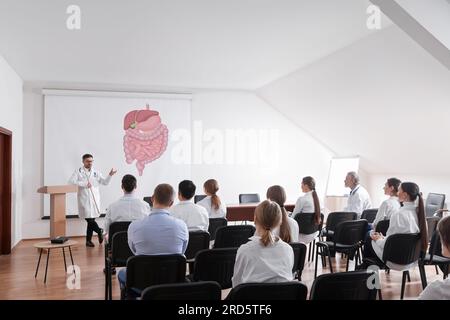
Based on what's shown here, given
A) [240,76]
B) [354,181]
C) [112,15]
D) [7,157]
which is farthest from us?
[240,76]

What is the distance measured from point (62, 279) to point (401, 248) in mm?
3910

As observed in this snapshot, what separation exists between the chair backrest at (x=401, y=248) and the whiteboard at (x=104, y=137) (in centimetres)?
595

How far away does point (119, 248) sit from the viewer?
166 inches

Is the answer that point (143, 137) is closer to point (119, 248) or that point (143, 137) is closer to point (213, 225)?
point (213, 225)

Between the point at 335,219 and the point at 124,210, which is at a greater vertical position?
the point at 124,210

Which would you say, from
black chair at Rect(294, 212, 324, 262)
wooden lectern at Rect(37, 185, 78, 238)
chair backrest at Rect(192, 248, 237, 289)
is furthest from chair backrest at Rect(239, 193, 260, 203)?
chair backrest at Rect(192, 248, 237, 289)

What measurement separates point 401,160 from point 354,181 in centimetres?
295

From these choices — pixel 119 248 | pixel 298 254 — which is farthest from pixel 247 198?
pixel 298 254

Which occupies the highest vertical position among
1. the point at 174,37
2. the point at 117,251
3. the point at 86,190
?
the point at 174,37

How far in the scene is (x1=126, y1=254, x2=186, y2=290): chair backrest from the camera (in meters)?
3.02

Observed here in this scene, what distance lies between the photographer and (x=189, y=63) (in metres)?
7.37

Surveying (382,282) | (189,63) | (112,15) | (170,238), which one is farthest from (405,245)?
Answer: (189,63)

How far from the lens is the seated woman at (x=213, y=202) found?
5.17 m
